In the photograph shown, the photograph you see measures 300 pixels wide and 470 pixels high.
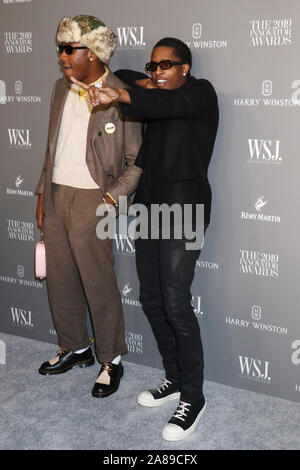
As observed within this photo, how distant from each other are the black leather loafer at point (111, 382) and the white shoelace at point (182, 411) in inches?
17.4

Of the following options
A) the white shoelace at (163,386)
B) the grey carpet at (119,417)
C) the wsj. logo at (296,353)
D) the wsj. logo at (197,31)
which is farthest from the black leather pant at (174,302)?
the wsj. logo at (197,31)

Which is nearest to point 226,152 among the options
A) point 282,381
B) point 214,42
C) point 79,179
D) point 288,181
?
point 288,181

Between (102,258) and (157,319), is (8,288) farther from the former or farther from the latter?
(157,319)

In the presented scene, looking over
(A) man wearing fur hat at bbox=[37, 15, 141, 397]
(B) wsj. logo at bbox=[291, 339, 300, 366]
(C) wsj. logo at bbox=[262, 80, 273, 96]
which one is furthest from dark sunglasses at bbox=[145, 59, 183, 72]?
(B) wsj. logo at bbox=[291, 339, 300, 366]

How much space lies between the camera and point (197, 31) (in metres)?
2.80

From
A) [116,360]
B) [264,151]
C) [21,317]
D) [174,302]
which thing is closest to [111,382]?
[116,360]

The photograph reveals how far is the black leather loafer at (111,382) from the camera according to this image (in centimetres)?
299

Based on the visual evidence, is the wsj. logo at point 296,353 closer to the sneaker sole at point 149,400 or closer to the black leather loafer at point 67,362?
the sneaker sole at point 149,400

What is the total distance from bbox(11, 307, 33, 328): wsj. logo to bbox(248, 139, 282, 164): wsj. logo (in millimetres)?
1760

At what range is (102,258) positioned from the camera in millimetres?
3037

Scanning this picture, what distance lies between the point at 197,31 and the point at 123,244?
1188mm

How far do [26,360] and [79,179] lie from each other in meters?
1.18

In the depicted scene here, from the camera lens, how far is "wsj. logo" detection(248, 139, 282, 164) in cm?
274

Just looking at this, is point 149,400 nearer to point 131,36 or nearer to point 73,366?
point 73,366
